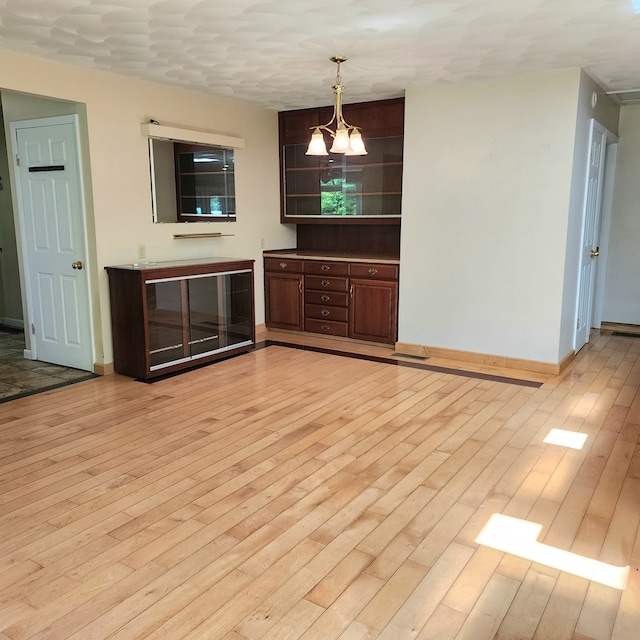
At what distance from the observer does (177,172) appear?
204 inches

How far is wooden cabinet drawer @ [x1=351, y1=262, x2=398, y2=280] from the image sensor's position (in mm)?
5539

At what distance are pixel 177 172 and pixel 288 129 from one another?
5.50 ft

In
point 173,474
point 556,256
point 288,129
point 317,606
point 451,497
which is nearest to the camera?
point 317,606

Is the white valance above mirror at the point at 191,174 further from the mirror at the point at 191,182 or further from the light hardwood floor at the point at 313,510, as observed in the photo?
the light hardwood floor at the point at 313,510

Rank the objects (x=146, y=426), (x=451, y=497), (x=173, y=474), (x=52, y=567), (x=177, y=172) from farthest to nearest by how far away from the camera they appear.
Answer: (x=177, y=172), (x=146, y=426), (x=173, y=474), (x=451, y=497), (x=52, y=567)

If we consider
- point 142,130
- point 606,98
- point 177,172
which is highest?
point 606,98

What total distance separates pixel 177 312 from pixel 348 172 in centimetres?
238

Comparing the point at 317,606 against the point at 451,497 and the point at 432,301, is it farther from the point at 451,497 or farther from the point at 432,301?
the point at 432,301

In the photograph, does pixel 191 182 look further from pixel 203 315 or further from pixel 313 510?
pixel 313 510

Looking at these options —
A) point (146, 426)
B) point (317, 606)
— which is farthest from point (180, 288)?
point (317, 606)

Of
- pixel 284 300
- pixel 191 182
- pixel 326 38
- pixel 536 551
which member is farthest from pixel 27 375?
pixel 536 551

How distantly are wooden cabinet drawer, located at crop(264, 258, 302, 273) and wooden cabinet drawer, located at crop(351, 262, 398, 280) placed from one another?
0.71 m

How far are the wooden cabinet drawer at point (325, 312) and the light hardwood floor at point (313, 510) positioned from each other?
1.60m

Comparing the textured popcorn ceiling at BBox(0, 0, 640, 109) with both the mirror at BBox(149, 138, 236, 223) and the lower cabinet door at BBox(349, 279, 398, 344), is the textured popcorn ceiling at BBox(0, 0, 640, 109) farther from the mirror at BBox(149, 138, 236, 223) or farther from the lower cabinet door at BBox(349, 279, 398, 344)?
the lower cabinet door at BBox(349, 279, 398, 344)
